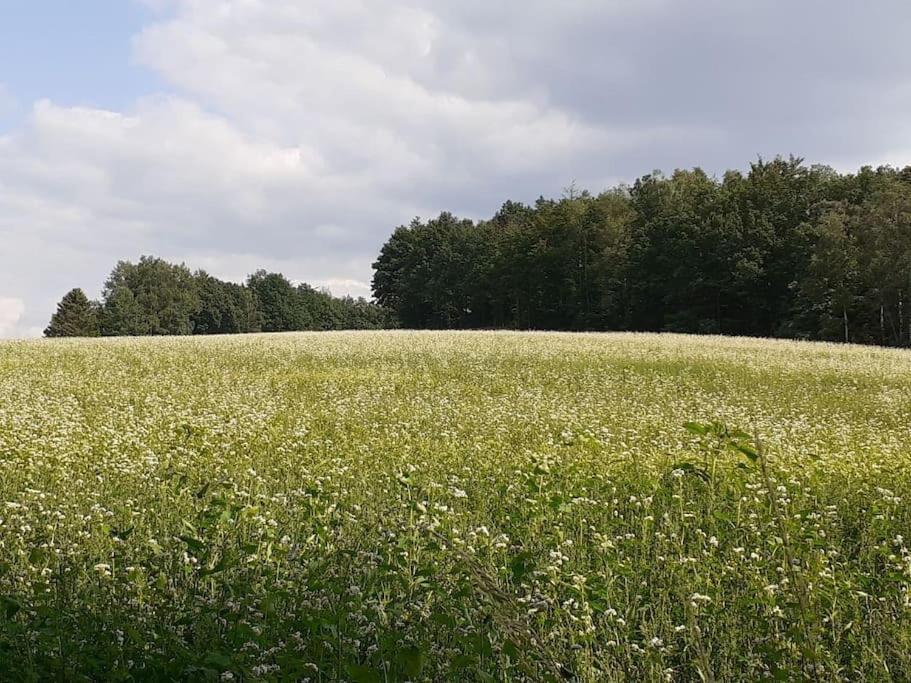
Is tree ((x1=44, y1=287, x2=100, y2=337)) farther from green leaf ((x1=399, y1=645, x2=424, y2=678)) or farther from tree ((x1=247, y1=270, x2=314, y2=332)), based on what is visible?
green leaf ((x1=399, y1=645, x2=424, y2=678))

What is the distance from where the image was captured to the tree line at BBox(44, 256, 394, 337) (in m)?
109

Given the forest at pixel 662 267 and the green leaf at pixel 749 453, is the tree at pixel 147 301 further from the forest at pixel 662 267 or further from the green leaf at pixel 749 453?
the green leaf at pixel 749 453

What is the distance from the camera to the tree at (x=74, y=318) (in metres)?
107

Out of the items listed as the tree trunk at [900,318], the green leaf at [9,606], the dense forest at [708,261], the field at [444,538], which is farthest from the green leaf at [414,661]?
the tree trunk at [900,318]

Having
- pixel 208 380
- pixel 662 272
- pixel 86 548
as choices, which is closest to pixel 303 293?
pixel 662 272

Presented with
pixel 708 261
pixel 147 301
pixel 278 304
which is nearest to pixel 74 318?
pixel 147 301

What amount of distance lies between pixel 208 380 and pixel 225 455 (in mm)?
9083

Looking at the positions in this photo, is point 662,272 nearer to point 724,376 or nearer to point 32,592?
point 724,376

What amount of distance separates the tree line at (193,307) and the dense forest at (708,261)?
100 ft

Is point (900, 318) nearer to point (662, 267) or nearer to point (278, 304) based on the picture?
point (662, 267)

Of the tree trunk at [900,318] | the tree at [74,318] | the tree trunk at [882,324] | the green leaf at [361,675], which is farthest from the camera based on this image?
the tree at [74,318]

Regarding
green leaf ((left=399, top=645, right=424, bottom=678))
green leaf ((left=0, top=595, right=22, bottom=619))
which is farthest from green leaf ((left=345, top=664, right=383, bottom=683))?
green leaf ((left=0, top=595, right=22, bottom=619))

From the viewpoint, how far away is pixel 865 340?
188ft

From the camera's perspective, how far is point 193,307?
122 metres
